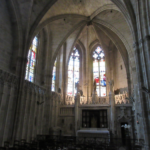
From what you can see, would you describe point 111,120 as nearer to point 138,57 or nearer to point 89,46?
point 138,57

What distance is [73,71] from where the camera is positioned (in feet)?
80.9

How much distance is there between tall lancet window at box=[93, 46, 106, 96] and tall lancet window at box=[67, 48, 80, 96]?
2.64m

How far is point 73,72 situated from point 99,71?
389 centimetres

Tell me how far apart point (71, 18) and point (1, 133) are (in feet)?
48.5

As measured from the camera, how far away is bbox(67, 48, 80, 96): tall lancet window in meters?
23.5

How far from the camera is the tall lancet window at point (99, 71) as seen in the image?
2350cm

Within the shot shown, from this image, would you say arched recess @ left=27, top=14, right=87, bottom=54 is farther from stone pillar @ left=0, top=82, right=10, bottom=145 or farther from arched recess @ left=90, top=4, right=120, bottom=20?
stone pillar @ left=0, top=82, right=10, bottom=145

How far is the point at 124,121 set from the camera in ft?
58.9

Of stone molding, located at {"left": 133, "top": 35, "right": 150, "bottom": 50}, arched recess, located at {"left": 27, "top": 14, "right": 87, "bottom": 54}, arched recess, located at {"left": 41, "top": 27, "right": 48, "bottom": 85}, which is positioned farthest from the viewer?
arched recess, located at {"left": 41, "top": 27, "right": 48, "bottom": 85}

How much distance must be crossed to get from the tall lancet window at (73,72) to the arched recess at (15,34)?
10.5m

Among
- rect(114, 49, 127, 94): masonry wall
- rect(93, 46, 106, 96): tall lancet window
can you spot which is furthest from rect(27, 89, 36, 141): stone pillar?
rect(114, 49, 127, 94): masonry wall

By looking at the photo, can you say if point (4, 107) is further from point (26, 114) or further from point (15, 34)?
point (15, 34)

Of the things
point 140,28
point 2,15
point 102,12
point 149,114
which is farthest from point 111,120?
point 2,15

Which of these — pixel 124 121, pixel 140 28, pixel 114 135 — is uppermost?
pixel 140 28
